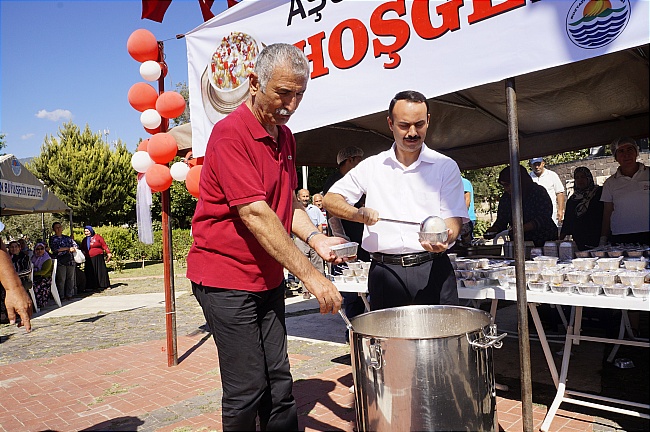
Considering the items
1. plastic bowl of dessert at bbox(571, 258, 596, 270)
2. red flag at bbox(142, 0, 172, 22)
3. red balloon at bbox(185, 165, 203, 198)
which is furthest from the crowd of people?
plastic bowl of dessert at bbox(571, 258, 596, 270)

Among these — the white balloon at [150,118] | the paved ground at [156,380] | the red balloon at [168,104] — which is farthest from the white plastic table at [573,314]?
the white balloon at [150,118]

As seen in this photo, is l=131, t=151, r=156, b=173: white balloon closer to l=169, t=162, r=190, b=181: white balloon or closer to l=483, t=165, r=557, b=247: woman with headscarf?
l=169, t=162, r=190, b=181: white balloon

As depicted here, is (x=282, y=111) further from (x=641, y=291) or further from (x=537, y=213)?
(x=537, y=213)

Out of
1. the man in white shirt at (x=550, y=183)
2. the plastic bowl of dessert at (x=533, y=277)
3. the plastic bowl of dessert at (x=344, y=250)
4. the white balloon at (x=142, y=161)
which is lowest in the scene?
the plastic bowl of dessert at (x=533, y=277)

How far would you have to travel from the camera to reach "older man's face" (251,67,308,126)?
1.92 meters

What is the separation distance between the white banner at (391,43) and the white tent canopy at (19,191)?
6.61 meters

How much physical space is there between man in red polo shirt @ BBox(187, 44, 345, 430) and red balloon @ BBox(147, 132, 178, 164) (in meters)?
3.03

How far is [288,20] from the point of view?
3.80m

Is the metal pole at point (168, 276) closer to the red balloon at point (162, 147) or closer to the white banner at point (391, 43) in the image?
the red balloon at point (162, 147)

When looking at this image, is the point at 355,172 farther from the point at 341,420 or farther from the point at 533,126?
the point at 533,126

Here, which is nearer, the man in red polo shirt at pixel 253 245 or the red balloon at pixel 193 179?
the man in red polo shirt at pixel 253 245

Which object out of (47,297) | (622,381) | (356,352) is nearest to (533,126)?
(622,381)

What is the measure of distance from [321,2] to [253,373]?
2.62 m

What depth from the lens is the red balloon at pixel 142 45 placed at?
486 centimetres
